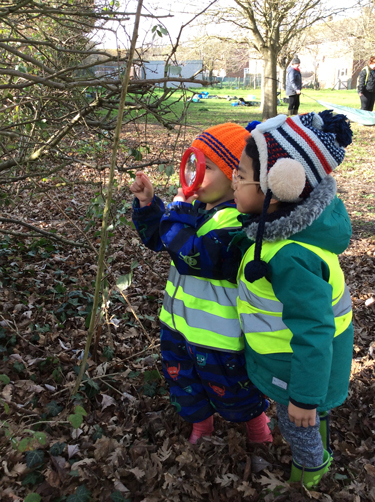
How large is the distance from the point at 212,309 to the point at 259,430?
34.2 inches

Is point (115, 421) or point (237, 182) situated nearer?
point (237, 182)

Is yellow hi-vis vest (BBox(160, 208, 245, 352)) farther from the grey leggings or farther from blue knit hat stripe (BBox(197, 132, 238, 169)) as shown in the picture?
the grey leggings

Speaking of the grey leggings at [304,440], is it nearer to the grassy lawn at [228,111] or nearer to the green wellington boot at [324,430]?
the green wellington boot at [324,430]

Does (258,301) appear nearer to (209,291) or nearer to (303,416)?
(209,291)

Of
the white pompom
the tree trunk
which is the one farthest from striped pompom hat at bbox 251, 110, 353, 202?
the tree trunk

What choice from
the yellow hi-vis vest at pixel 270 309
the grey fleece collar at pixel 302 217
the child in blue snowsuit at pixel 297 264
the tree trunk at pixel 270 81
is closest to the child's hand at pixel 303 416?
the child in blue snowsuit at pixel 297 264

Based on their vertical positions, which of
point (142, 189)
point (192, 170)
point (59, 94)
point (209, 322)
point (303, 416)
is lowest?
point (303, 416)

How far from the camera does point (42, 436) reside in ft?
5.25

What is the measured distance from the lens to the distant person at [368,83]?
1262 cm

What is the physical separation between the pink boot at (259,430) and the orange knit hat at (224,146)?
136 centimetres

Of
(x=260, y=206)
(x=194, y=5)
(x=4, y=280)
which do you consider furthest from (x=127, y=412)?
(x=194, y=5)

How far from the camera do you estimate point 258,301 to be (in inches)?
67.2

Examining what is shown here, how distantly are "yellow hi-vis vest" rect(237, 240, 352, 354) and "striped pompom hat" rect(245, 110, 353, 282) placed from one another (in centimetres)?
15

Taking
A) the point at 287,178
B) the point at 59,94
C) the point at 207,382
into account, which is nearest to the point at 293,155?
the point at 287,178
